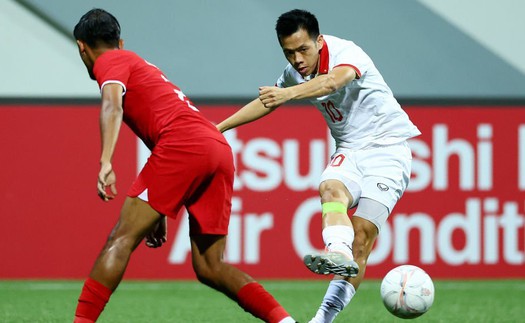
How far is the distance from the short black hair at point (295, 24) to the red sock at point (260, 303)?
1.42 m

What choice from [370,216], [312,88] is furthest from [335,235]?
[312,88]

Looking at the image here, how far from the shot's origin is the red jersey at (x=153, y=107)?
536cm

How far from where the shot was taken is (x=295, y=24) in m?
5.90

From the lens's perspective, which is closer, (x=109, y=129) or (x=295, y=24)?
(x=109, y=129)

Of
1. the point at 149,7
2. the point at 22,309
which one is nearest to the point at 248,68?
the point at 149,7

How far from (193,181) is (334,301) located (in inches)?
49.6

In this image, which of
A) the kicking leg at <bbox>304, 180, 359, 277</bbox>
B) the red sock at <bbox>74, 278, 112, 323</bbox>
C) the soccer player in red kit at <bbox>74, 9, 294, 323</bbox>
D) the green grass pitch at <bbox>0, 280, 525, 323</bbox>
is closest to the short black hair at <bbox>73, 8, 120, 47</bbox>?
the soccer player in red kit at <bbox>74, 9, 294, 323</bbox>

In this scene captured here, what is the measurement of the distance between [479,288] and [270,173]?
2.19 m

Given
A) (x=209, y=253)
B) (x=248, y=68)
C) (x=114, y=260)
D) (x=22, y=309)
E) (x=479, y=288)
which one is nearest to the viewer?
(x=114, y=260)

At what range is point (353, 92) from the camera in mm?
6309

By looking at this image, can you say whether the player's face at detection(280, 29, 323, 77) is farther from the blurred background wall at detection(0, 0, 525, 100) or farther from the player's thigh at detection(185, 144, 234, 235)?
the blurred background wall at detection(0, 0, 525, 100)

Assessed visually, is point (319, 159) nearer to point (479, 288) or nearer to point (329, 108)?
point (479, 288)

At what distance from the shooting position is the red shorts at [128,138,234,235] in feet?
17.4

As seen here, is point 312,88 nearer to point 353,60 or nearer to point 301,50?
point 301,50
